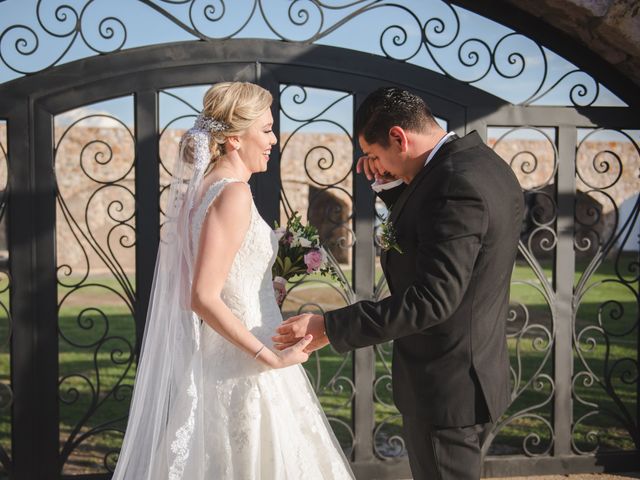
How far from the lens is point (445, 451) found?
8.24 feet

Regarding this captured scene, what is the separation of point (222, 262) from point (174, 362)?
488mm

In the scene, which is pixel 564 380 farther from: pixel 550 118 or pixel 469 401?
pixel 469 401

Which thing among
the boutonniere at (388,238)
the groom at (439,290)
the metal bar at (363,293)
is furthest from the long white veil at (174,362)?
the metal bar at (363,293)

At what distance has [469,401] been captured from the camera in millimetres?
2516

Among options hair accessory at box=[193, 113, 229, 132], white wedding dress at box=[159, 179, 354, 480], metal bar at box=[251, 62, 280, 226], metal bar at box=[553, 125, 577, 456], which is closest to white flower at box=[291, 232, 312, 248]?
white wedding dress at box=[159, 179, 354, 480]

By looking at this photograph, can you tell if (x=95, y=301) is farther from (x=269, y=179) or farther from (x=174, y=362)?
(x=174, y=362)

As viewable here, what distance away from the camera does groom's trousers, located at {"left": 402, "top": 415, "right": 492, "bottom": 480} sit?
2.47 m

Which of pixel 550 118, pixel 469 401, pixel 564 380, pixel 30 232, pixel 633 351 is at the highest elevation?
pixel 550 118

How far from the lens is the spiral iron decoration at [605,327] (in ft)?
15.6

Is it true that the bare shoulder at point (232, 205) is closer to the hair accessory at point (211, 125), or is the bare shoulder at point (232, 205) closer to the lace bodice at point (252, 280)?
the lace bodice at point (252, 280)

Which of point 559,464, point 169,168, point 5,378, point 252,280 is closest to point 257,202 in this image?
point 252,280

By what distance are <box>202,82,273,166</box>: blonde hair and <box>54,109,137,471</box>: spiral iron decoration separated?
1.27m

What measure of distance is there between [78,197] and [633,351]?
1513cm

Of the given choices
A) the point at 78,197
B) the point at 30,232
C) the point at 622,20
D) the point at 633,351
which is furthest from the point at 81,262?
the point at 622,20
